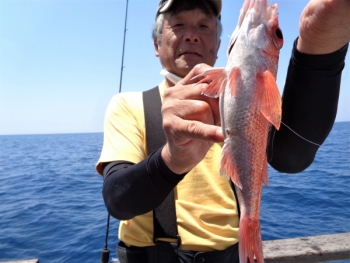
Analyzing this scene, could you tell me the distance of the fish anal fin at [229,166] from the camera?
1387mm

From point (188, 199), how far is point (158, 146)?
44cm

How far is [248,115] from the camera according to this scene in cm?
136

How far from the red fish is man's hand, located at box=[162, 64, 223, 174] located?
65mm

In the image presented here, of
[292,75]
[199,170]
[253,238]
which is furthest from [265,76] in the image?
[199,170]

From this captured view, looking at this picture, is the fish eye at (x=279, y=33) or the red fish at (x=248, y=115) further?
the fish eye at (x=279, y=33)

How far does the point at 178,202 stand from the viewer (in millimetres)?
2104

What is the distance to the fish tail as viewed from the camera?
1306mm

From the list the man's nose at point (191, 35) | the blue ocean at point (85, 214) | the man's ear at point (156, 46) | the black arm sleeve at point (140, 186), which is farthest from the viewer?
the blue ocean at point (85, 214)

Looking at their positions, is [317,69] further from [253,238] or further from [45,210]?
[45,210]

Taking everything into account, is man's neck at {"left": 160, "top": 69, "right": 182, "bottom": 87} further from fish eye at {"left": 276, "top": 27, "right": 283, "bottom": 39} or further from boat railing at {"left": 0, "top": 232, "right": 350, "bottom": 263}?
boat railing at {"left": 0, "top": 232, "right": 350, "bottom": 263}

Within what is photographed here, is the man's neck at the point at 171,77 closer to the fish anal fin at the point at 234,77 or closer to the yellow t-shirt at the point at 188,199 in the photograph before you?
the yellow t-shirt at the point at 188,199

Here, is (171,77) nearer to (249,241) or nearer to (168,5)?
(168,5)

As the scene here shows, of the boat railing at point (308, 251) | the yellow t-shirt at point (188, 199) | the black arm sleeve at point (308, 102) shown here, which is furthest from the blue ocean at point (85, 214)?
the black arm sleeve at point (308, 102)

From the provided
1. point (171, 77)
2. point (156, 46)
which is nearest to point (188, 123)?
point (171, 77)
